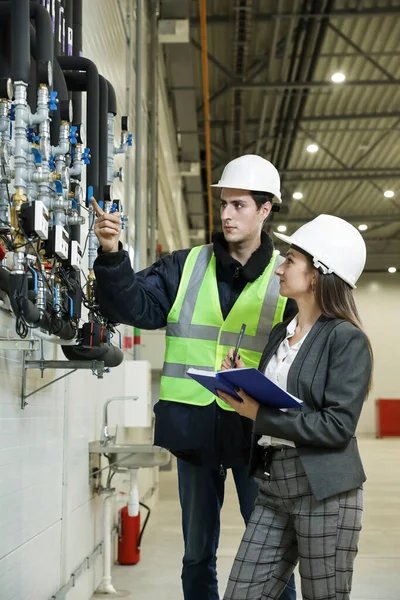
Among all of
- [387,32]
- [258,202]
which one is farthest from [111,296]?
[387,32]

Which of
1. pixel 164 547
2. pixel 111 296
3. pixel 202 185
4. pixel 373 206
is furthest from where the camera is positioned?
pixel 373 206

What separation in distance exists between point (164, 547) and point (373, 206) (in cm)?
1095

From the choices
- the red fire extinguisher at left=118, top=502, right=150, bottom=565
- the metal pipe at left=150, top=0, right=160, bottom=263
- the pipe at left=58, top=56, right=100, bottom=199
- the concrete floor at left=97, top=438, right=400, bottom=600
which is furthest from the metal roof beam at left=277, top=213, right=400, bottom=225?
the pipe at left=58, top=56, right=100, bottom=199

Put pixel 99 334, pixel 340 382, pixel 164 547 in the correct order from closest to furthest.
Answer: pixel 340 382, pixel 99 334, pixel 164 547

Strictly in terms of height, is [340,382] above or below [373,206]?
below

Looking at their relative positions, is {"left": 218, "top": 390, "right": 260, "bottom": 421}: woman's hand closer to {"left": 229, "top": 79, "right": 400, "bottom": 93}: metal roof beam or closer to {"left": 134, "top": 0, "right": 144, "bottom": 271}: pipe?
{"left": 134, "top": 0, "right": 144, "bottom": 271}: pipe

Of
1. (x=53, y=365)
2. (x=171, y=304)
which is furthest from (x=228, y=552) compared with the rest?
(x=171, y=304)

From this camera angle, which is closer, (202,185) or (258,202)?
(258,202)

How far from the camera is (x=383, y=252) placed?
18.6m

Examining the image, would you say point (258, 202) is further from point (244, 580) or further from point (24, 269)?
point (244, 580)

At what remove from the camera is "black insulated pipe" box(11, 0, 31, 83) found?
1.79 m

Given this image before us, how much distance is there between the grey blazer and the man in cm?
37

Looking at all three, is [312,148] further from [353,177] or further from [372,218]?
[372,218]

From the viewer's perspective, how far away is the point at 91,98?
252cm
